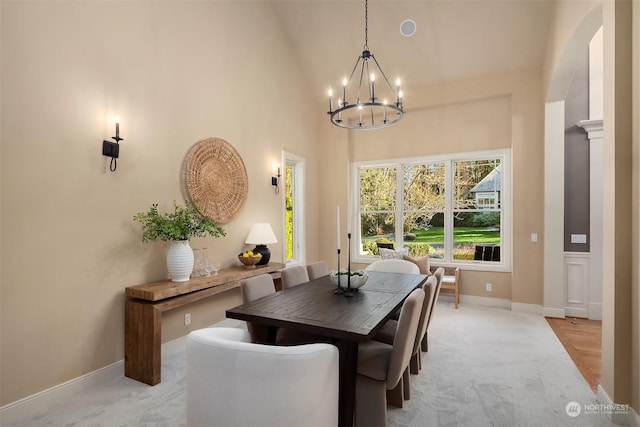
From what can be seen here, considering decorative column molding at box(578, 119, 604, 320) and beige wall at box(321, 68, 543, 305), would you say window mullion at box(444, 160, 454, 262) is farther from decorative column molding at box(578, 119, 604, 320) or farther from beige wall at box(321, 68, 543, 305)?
decorative column molding at box(578, 119, 604, 320)

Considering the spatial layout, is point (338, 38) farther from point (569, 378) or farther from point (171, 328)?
point (569, 378)

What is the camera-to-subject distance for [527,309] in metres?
4.55

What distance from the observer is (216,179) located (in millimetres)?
3730

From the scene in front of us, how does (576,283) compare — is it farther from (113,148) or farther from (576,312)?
(113,148)

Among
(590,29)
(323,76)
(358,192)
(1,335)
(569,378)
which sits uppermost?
(323,76)

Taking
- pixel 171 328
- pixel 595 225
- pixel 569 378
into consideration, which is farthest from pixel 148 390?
pixel 595 225

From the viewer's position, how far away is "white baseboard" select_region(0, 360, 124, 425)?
212 centimetres

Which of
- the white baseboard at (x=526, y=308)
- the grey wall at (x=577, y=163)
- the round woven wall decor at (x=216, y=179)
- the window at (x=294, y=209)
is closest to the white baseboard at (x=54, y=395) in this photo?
the round woven wall decor at (x=216, y=179)

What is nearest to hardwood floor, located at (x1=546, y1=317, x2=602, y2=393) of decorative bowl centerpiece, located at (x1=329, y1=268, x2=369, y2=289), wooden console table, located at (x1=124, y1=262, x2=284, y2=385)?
decorative bowl centerpiece, located at (x1=329, y1=268, x2=369, y2=289)

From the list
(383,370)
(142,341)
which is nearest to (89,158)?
(142,341)

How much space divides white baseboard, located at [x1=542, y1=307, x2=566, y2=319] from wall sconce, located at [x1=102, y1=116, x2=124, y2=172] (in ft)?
17.6

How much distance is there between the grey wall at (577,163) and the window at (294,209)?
3.85m

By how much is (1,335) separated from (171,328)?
1.33m

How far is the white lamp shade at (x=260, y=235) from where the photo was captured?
13.2ft
